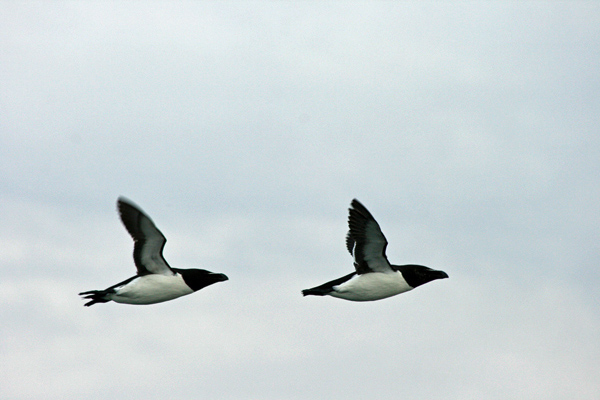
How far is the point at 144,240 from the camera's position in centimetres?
4109

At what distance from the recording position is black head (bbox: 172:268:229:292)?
139ft

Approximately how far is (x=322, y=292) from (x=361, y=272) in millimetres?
1274

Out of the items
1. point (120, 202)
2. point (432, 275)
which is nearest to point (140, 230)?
point (120, 202)

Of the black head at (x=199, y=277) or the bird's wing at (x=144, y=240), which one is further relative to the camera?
the black head at (x=199, y=277)

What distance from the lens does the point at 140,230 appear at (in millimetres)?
40812

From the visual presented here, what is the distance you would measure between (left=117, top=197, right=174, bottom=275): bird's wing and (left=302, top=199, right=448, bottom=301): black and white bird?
4093 millimetres

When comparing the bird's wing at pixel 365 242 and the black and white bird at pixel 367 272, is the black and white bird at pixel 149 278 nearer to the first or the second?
the black and white bird at pixel 367 272

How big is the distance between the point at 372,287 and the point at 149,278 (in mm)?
6186

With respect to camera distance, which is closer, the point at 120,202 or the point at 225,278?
the point at 120,202

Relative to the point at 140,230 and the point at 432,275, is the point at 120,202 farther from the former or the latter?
the point at 432,275

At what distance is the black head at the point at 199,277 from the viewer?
42.3m

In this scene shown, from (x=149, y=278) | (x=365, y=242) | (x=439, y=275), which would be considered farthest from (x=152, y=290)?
(x=439, y=275)

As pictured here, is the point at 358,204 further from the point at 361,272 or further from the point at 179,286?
the point at 179,286

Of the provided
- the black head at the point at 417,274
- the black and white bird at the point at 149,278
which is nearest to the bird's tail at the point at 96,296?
the black and white bird at the point at 149,278
